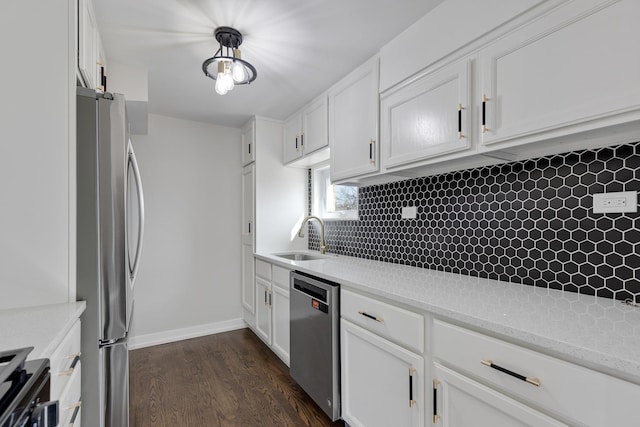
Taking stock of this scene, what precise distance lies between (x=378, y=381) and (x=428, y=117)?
1.35 m

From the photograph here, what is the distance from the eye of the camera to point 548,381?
2.74ft

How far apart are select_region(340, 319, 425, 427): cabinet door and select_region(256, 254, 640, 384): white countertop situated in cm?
24

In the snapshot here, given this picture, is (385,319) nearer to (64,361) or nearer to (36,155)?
(64,361)

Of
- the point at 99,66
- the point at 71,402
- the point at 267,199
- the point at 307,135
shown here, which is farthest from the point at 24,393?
the point at 267,199

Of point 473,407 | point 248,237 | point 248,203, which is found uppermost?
point 248,203

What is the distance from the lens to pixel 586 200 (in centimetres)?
127

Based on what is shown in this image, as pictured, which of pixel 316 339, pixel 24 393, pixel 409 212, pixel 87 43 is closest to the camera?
pixel 24 393

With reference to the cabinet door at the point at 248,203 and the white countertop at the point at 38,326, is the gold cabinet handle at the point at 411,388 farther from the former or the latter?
the cabinet door at the point at 248,203

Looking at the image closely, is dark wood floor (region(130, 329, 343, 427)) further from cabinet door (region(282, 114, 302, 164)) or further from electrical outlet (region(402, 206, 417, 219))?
cabinet door (region(282, 114, 302, 164))

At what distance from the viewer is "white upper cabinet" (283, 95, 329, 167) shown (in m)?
2.53

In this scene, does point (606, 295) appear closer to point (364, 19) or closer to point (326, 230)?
point (364, 19)

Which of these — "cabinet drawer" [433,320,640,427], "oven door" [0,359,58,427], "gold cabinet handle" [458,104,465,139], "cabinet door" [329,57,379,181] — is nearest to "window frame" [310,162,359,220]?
"cabinet door" [329,57,379,181]

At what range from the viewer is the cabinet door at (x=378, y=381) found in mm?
1265

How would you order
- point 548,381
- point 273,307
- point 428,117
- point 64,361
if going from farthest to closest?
point 273,307 → point 428,117 → point 64,361 → point 548,381
